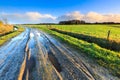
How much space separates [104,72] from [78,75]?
1.53 m

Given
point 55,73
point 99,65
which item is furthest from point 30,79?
point 99,65

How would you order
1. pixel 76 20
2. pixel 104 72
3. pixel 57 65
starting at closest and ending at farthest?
pixel 104 72 → pixel 57 65 → pixel 76 20

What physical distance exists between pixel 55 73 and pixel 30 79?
1.41 metres

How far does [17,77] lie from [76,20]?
121263 millimetres

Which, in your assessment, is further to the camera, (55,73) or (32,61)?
(32,61)

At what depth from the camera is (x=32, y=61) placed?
11422mm

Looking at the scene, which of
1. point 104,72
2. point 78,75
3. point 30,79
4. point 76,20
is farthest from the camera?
point 76,20

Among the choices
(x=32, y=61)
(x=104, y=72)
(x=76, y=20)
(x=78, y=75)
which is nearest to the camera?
(x=78, y=75)

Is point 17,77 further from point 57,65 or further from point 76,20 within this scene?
point 76,20

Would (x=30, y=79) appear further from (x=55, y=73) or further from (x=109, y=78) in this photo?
(x=109, y=78)

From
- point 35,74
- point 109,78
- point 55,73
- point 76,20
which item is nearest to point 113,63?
point 109,78

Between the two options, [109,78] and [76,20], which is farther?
[76,20]

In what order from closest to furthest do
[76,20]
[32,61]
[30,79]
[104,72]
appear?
1. [30,79]
2. [104,72]
3. [32,61]
4. [76,20]

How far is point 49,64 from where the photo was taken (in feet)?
35.1
